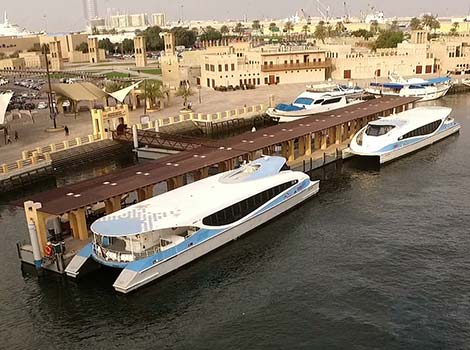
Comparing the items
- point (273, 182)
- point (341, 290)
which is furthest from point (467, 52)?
point (341, 290)

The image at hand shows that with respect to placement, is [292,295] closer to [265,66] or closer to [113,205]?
[113,205]

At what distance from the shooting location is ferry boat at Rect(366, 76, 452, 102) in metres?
88.9

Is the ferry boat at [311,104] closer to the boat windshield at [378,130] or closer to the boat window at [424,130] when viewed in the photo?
the boat window at [424,130]

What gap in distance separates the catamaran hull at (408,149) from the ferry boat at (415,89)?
28.2 meters

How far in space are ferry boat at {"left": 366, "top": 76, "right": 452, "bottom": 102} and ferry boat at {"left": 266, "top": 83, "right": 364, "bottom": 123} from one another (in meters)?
15.3

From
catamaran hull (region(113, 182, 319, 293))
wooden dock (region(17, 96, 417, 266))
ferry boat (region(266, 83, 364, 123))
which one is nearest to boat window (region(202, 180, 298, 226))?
catamaran hull (region(113, 182, 319, 293))

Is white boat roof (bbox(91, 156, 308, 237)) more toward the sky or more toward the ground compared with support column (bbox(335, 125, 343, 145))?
more toward the sky

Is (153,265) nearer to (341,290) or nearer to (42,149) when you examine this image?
(341,290)

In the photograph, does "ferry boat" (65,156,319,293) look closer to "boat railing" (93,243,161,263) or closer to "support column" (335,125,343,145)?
"boat railing" (93,243,161,263)

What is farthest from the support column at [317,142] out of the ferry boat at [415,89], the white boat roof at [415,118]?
the ferry boat at [415,89]

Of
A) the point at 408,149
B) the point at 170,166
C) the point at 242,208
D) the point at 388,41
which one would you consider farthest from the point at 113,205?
the point at 388,41

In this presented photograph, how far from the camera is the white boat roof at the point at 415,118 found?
54.7m

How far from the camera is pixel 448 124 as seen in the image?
61438 mm

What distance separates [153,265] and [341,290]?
10378 millimetres
